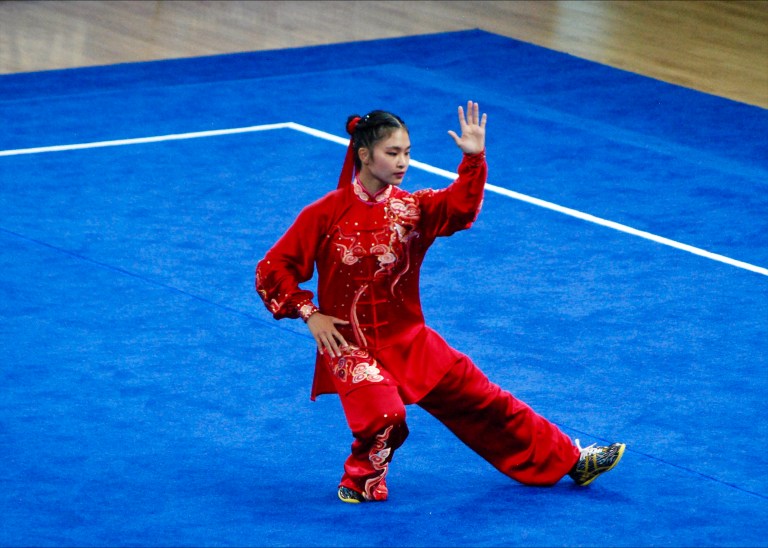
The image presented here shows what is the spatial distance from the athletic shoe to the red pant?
30 mm

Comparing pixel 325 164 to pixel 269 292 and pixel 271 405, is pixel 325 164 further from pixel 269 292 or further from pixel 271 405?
pixel 269 292

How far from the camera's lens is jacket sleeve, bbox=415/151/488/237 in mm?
4508

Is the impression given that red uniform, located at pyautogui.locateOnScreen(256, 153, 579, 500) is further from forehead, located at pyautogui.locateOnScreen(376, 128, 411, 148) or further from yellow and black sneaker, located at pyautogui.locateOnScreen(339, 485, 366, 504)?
forehead, located at pyautogui.locateOnScreen(376, 128, 411, 148)

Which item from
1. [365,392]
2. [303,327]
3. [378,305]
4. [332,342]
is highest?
[303,327]

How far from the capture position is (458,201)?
4535 millimetres

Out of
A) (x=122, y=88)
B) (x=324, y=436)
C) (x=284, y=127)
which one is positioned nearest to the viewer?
(x=324, y=436)

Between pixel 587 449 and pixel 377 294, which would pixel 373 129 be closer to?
pixel 377 294

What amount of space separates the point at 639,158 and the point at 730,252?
5.32 feet

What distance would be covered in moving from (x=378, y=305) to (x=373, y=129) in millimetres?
558

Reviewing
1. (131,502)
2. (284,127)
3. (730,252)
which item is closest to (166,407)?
(131,502)

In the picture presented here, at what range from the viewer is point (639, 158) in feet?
29.7

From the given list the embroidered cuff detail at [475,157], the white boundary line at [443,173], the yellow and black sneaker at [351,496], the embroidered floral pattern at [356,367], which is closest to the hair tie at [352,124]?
the embroidered cuff detail at [475,157]

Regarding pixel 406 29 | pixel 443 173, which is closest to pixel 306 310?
pixel 443 173

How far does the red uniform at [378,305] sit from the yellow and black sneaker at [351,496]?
0.06 feet
